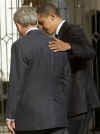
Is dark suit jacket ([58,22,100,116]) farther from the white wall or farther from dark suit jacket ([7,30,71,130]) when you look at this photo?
the white wall

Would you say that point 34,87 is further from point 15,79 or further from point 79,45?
point 79,45

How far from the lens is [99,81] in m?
6.77

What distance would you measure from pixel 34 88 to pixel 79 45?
0.75 meters

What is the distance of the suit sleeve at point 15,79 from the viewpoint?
3.97 m

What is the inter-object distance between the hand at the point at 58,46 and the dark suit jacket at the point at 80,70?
0.30ft

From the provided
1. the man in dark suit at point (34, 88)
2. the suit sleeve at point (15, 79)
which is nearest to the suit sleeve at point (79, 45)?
the man in dark suit at point (34, 88)

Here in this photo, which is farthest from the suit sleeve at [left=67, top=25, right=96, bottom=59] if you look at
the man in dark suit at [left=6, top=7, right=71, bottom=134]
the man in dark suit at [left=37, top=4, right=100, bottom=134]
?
the man in dark suit at [left=6, top=7, right=71, bottom=134]

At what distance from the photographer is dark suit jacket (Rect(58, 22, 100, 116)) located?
4531 millimetres

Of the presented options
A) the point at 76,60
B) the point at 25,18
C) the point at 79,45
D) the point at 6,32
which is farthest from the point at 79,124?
the point at 6,32

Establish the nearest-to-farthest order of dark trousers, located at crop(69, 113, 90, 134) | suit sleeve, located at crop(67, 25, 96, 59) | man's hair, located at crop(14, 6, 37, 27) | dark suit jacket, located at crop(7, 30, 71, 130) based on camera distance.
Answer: dark suit jacket, located at crop(7, 30, 71, 130) < man's hair, located at crop(14, 6, 37, 27) < suit sleeve, located at crop(67, 25, 96, 59) < dark trousers, located at crop(69, 113, 90, 134)

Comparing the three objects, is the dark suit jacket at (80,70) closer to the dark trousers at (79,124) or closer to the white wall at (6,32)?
the dark trousers at (79,124)

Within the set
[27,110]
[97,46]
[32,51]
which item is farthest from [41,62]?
[97,46]

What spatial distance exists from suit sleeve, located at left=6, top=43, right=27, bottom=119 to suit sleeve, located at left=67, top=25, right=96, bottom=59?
644mm

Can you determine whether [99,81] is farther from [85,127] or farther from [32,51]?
[32,51]
